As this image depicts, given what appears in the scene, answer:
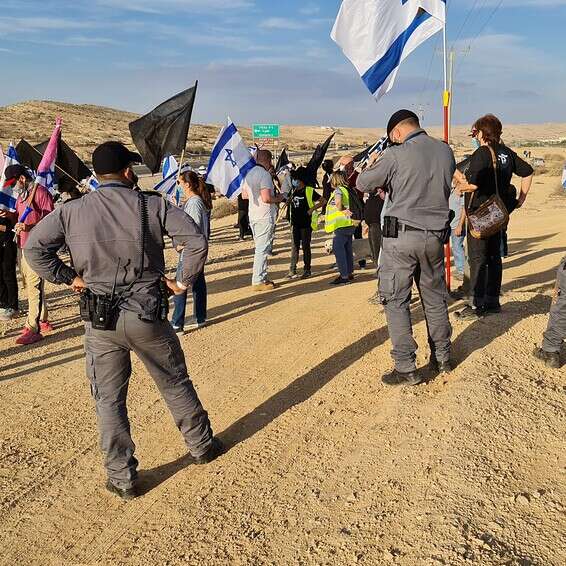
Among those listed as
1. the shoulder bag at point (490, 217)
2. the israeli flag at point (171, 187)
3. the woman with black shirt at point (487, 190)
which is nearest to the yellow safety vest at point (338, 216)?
the woman with black shirt at point (487, 190)

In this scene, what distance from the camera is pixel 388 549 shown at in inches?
118

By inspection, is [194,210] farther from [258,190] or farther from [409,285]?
[409,285]

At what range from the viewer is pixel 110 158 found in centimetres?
351

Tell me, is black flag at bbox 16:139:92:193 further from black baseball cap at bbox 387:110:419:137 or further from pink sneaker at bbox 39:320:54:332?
black baseball cap at bbox 387:110:419:137

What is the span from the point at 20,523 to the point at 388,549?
7.53 ft

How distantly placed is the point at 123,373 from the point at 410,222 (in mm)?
2406

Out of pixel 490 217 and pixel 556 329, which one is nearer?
pixel 556 329

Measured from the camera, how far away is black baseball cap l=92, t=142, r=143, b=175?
350 centimetres

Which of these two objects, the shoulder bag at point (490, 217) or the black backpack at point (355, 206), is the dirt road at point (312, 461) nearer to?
the shoulder bag at point (490, 217)

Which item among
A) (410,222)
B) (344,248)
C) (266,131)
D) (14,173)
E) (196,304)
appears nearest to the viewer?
(410,222)

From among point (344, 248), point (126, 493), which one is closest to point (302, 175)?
point (344, 248)

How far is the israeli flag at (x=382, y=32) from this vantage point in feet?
20.5

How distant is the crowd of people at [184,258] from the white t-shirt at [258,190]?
162 centimetres

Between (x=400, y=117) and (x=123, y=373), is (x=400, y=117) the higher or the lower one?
the higher one
